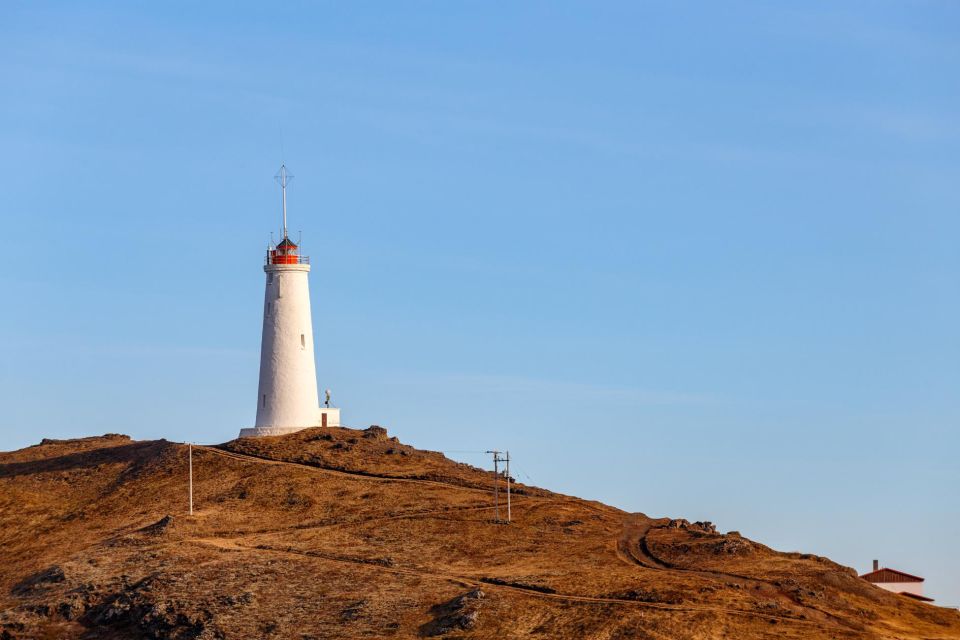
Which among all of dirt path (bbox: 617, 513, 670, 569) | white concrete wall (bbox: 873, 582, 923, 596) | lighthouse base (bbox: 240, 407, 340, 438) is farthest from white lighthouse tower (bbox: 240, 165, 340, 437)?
white concrete wall (bbox: 873, 582, 923, 596)

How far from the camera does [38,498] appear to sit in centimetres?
13150

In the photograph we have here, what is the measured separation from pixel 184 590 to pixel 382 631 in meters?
16.4

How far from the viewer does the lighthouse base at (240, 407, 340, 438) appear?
139000 millimetres

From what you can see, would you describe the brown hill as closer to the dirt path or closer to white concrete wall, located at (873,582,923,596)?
the dirt path

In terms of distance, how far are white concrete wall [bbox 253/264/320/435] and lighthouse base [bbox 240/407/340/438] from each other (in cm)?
9

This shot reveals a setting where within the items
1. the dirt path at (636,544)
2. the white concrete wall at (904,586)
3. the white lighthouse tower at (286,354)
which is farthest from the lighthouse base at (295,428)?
the white concrete wall at (904,586)

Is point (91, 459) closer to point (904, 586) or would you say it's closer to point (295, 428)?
point (295, 428)

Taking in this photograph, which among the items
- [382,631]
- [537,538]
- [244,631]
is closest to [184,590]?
[244,631]

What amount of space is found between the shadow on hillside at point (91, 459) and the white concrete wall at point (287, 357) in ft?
31.6

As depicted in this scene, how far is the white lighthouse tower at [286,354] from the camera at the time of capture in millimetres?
139125

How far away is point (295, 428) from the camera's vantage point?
140m

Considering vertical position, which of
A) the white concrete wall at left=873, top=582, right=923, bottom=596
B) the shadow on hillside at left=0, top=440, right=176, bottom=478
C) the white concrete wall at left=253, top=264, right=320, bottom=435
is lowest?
the white concrete wall at left=873, top=582, right=923, bottom=596

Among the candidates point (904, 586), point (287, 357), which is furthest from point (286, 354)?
point (904, 586)

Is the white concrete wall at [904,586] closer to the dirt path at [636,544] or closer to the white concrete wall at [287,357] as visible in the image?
the dirt path at [636,544]
